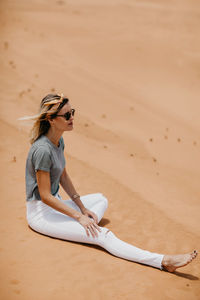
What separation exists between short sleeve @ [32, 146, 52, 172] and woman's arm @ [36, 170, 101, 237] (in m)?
0.04

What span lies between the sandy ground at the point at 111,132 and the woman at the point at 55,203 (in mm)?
121

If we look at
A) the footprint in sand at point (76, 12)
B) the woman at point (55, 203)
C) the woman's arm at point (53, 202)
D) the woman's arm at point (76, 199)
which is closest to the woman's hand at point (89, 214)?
the woman's arm at point (76, 199)

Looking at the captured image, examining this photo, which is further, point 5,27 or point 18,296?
point 5,27

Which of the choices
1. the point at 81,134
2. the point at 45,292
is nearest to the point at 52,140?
the point at 45,292

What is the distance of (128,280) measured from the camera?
3387 millimetres

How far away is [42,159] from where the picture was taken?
3.57 metres

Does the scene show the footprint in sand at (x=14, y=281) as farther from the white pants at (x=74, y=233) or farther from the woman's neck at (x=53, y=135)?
the woman's neck at (x=53, y=135)

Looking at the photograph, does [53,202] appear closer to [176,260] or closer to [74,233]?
[74,233]

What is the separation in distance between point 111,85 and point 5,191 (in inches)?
287

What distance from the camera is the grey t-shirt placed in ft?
11.7

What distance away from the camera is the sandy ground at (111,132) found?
11.2 ft

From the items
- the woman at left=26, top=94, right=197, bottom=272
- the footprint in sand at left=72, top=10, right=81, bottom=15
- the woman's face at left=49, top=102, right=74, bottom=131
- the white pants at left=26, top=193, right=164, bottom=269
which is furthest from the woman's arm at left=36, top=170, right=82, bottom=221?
the footprint in sand at left=72, top=10, right=81, bottom=15

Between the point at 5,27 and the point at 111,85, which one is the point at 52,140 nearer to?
the point at 111,85

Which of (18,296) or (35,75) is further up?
(35,75)
